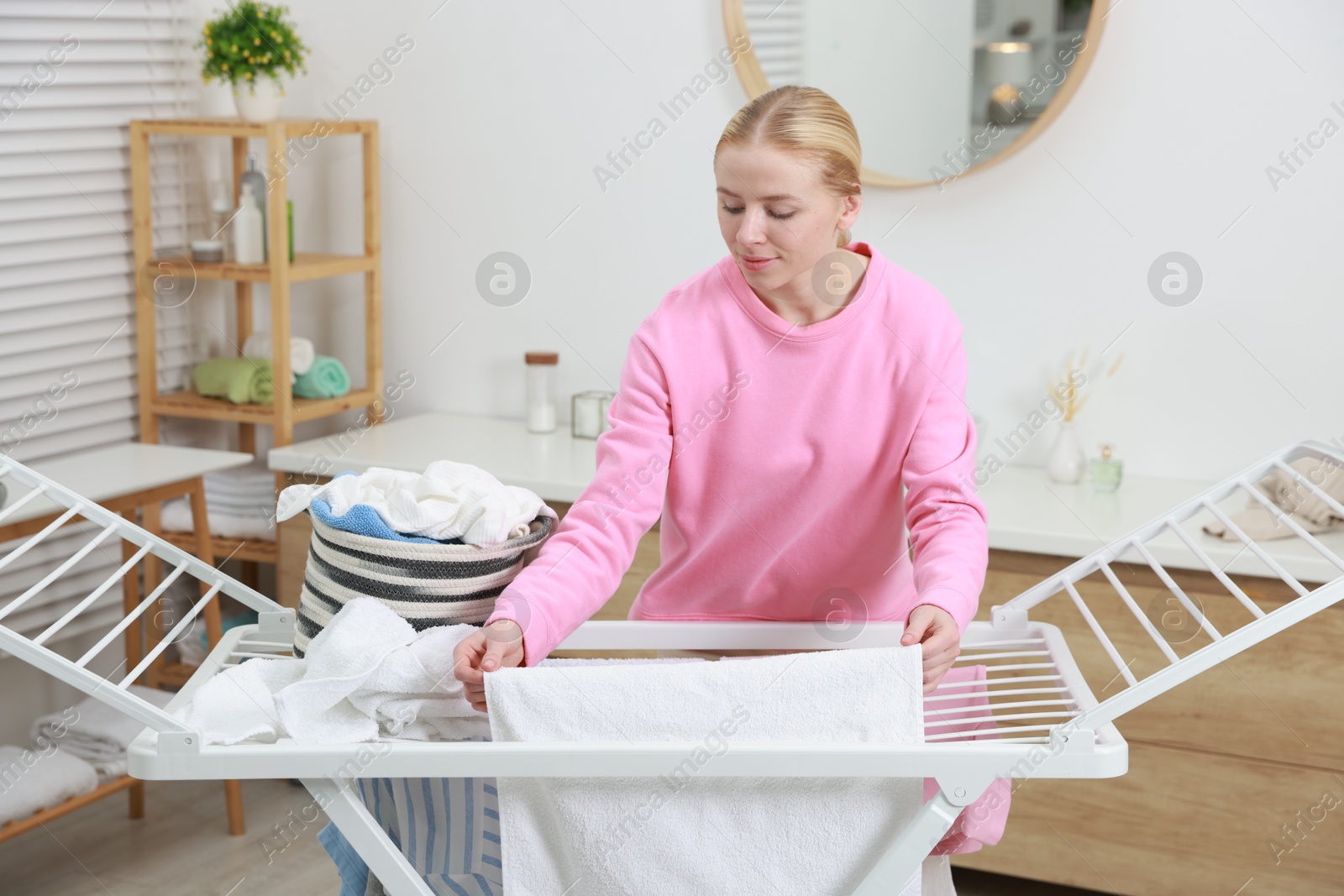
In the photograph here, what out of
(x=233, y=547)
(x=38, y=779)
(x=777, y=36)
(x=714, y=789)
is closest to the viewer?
(x=714, y=789)

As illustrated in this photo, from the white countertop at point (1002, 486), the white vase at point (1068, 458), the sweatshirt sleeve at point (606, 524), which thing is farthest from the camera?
the white vase at point (1068, 458)

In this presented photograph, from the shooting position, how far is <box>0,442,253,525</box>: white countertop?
212 centimetres

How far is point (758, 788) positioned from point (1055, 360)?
1.50 m

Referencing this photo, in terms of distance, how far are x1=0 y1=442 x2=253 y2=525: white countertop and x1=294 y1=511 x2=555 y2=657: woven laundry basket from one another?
0.97 meters

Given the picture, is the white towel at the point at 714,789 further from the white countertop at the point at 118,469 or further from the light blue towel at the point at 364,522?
the white countertop at the point at 118,469

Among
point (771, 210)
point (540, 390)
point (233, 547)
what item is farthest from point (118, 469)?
point (771, 210)

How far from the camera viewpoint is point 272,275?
2557 mm

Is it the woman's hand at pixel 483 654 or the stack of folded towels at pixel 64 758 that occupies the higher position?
the woman's hand at pixel 483 654

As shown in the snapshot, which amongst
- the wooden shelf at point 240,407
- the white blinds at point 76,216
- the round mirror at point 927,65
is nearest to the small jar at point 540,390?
the wooden shelf at point 240,407

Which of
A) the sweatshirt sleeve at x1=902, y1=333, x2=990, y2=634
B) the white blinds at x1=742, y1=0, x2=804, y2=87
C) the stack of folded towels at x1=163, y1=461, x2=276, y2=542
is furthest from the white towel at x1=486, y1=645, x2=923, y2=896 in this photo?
the stack of folded towels at x1=163, y1=461, x2=276, y2=542

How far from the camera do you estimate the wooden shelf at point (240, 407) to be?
2641 millimetres

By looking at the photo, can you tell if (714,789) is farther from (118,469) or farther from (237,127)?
(237,127)

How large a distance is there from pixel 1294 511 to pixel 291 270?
6.16 ft

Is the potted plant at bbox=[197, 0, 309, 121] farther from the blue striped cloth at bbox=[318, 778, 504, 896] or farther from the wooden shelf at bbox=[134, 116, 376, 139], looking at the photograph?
the blue striped cloth at bbox=[318, 778, 504, 896]
